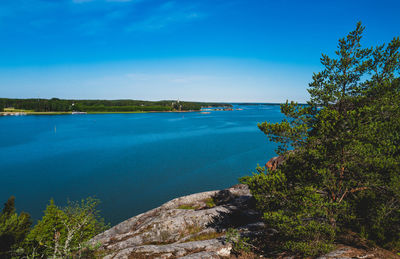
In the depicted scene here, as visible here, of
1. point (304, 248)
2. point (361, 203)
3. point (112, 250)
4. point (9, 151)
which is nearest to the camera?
point (304, 248)

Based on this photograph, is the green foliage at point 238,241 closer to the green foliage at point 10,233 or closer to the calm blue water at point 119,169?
the green foliage at point 10,233

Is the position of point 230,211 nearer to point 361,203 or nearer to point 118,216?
point 361,203

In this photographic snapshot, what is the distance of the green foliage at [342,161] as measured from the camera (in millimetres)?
9148

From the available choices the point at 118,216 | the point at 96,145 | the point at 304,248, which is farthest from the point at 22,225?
the point at 96,145

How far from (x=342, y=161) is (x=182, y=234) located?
40.3 ft

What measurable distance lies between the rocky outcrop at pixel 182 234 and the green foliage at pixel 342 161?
16.4 feet

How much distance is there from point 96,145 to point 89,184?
121 feet

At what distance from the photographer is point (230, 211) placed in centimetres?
1852

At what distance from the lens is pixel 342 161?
9.75 metres

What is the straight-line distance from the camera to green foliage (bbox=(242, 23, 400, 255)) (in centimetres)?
915

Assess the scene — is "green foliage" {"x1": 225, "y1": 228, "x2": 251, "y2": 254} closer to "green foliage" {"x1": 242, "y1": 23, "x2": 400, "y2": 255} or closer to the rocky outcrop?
the rocky outcrop

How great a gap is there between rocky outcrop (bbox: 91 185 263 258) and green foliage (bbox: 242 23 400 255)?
16.4ft

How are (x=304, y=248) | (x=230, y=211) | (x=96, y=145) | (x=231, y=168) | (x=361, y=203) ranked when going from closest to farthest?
1. (x=304, y=248)
2. (x=361, y=203)
3. (x=230, y=211)
4. (x=231, y=168)
5. (x=96, y=145)

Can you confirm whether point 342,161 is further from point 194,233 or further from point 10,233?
point 10,233
